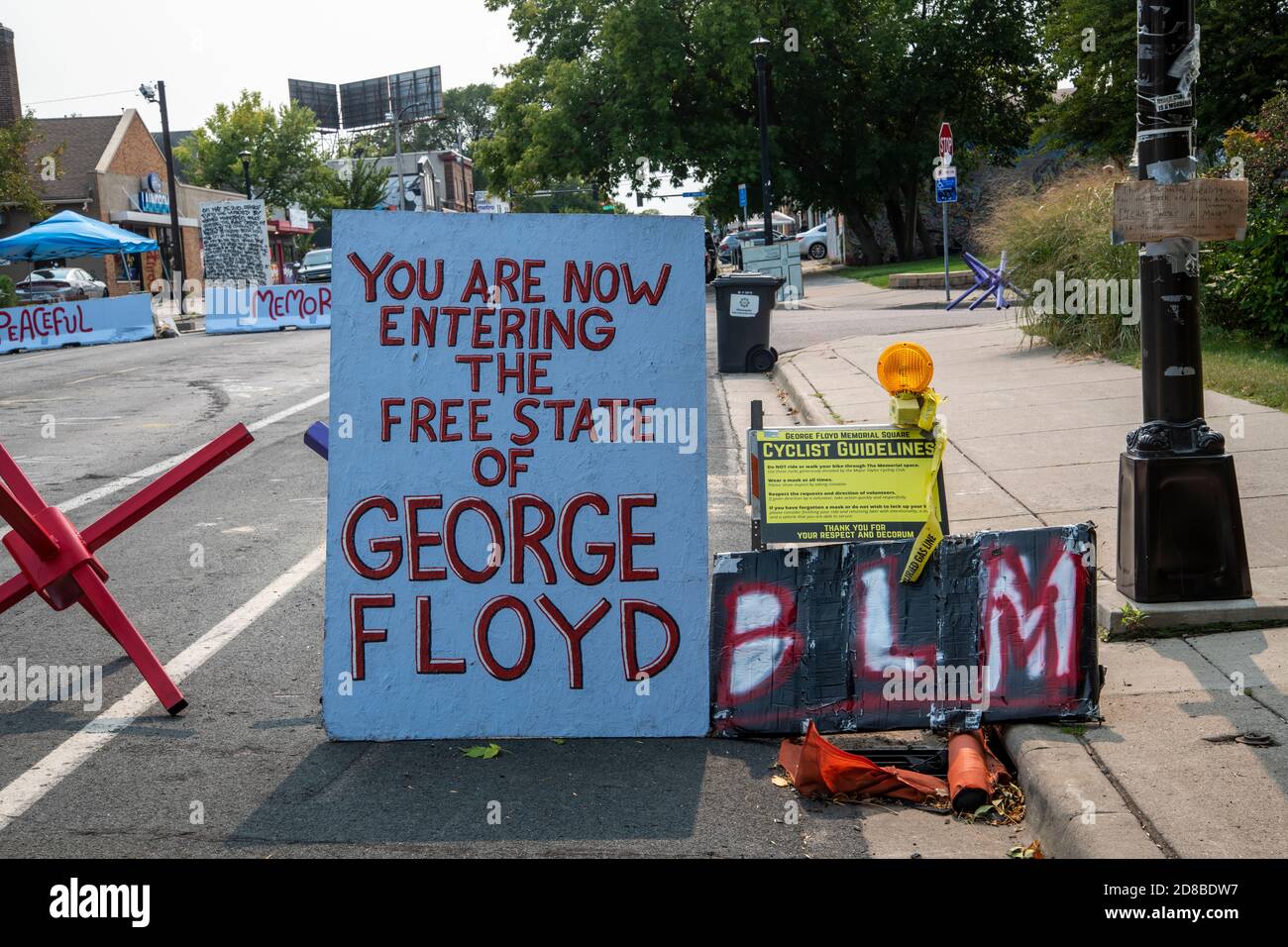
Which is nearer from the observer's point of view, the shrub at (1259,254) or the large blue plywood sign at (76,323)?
the shrub at (1259,254)

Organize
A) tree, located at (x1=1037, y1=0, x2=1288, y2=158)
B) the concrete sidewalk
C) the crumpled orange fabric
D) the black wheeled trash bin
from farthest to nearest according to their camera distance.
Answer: tree, located at (x1=1037, y1=0, x2=1288, y2=158) → the black wheeled trash bin → the crumpled orange fabric → the concrete sidewalk

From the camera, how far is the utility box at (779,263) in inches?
995

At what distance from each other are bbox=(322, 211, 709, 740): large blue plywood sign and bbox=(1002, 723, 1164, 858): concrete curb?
1150 millimetres

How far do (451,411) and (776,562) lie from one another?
130 cm

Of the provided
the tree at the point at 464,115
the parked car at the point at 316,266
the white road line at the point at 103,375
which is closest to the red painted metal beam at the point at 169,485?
the white road line at the point at 103,375

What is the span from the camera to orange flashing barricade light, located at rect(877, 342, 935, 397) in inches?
199

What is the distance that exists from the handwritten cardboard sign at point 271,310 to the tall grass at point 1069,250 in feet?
57.2

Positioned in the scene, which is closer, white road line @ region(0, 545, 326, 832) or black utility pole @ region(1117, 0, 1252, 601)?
white road line @ region(0, 545, 326, 832)

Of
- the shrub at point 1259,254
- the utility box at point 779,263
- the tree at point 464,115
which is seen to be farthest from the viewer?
the tree at point 464,115

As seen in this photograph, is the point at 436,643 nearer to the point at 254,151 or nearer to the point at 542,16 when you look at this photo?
the point at 542,16

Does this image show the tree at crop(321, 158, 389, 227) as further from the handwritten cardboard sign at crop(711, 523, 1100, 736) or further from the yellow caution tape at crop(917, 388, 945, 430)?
the handwritten cardboard sign at crop(711, 523, 1100, 736)

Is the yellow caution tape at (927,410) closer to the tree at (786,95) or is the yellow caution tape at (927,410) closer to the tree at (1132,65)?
the tree at (1132,65)

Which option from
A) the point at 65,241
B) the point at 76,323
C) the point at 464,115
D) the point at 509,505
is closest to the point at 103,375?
the point at 76,323

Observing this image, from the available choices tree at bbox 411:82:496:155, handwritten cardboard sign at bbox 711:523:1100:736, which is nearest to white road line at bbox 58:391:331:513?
Result: handwritten cardboard sign at bbox 711:523:1100:736
